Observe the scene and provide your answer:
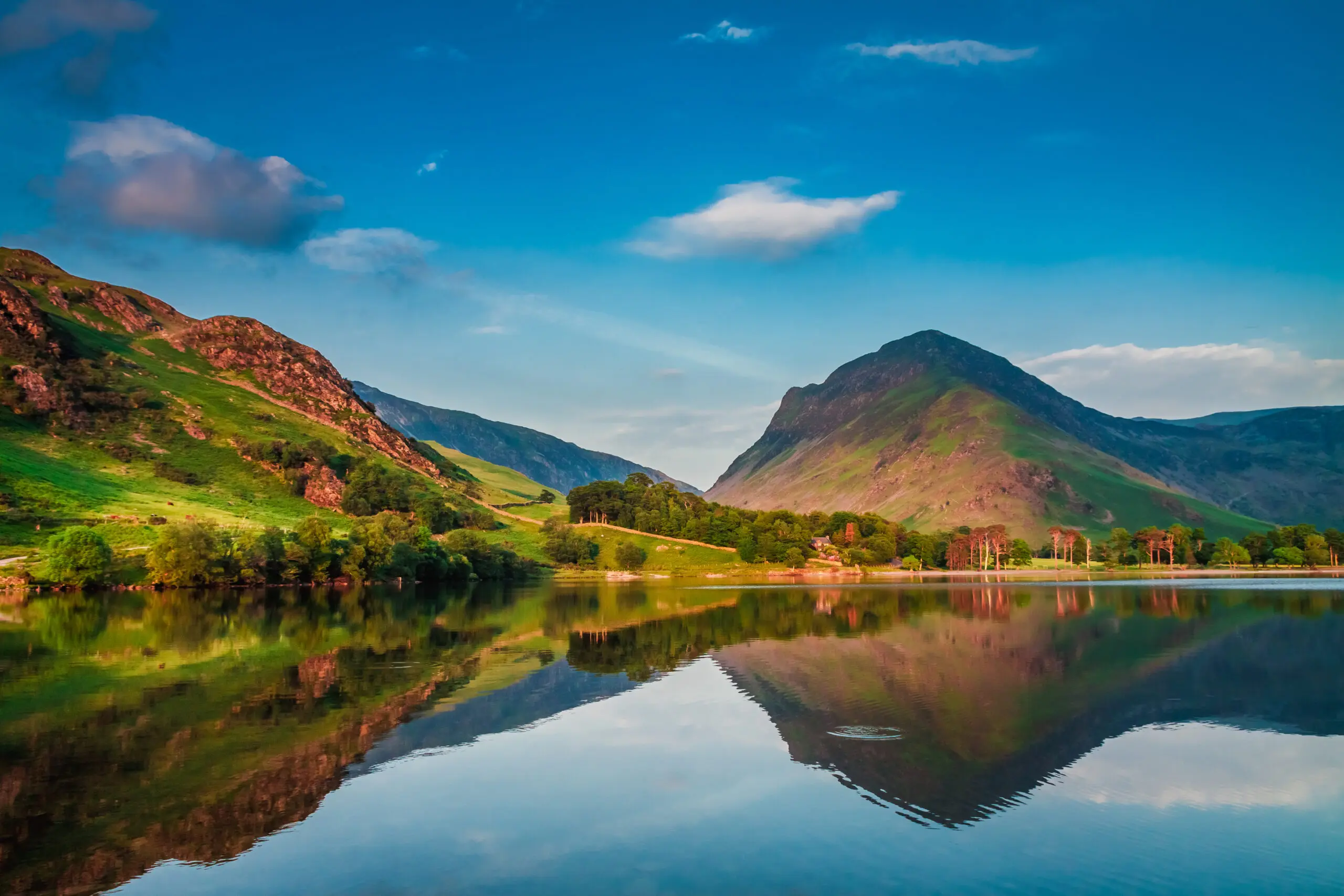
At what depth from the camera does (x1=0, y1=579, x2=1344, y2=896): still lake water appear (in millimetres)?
17969

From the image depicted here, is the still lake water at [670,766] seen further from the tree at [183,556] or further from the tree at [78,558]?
the tree at [183,556]

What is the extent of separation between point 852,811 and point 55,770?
2367 centimetres

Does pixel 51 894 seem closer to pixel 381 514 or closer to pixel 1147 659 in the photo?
pixel 1147 659

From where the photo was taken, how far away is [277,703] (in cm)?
3525

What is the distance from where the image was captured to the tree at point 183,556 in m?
118

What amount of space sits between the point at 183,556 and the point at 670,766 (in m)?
116

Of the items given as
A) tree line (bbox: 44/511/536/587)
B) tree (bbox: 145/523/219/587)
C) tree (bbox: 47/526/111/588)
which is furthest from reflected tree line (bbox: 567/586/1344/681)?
tree (bbox: 47/526/111/588)

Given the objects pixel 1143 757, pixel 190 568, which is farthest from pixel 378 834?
pixel 190 568

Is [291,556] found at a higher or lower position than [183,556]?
lower

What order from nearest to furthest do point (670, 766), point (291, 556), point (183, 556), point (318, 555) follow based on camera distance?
point (670, 766)
point (183, 556)
point (291, 556)
point (318, 555)

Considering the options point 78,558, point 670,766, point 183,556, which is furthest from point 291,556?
point 670,766

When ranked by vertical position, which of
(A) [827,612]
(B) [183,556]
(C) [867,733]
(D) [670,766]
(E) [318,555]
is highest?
(B) [183,556]

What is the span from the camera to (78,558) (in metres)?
110

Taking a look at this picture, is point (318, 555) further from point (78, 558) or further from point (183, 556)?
point (78, 558)
